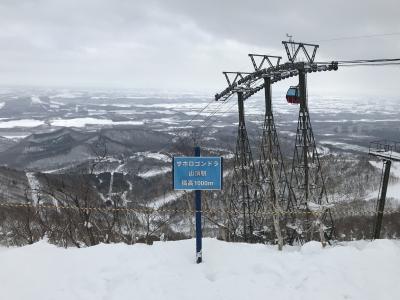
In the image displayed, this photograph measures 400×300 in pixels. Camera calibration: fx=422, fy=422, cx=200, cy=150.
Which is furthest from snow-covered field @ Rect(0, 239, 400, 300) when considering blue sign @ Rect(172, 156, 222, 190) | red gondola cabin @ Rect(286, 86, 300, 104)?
red gondola cabin @ Rect(286, 86, 300, 104)

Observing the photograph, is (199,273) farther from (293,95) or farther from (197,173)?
(293,95)

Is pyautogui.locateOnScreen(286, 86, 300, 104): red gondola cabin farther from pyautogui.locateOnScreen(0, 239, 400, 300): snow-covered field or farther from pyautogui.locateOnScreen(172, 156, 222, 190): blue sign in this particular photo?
pyautogui.locateOnScreen(172, 156, 222, 190): blue sign

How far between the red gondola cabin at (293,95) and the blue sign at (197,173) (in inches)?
524

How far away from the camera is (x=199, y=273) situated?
8070 mm

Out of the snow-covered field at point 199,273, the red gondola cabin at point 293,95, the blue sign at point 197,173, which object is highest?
the red gondola cabin at point 293,95

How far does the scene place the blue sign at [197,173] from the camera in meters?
8.27

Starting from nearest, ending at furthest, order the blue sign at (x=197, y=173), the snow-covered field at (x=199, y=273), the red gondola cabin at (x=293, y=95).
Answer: the snow-covered field at (x=199, y=273)
the blue sign at (x=197, y=173)
the red gondola cabin at (x=293, y=95)

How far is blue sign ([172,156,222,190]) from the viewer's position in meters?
8.27

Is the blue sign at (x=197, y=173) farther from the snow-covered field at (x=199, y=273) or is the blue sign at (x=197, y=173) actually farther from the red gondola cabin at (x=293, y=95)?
the red gondola cabin at (x=293, y=95)

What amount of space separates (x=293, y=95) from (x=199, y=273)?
14433 mm

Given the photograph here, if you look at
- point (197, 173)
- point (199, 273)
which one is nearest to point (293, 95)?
point (197, 173)

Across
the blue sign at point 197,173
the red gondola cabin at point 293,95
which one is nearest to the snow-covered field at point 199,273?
the blue sign at point 197,173

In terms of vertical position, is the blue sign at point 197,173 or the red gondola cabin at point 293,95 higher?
the red gondola cabin at point 293,95

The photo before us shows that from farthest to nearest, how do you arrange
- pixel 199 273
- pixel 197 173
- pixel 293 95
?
1. pixel 293 95
2. pixel 197 173
3. pixel 199 273
